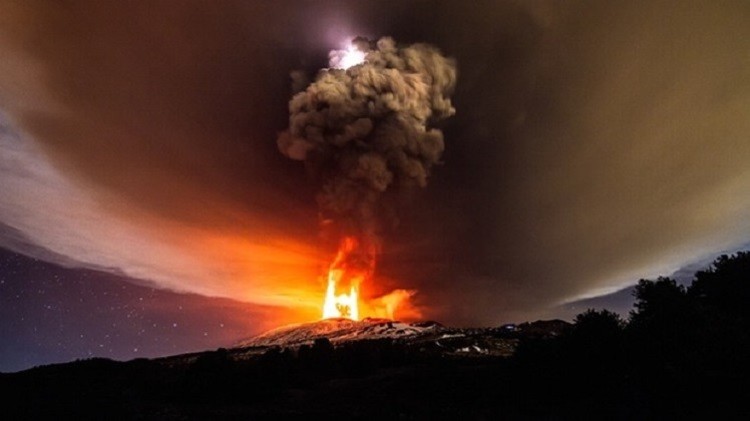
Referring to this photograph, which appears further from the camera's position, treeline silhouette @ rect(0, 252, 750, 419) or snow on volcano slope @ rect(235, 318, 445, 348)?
snow on volcano slope @ rect(235, 318, 445, 348)

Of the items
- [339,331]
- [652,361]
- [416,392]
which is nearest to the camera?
[652,361]

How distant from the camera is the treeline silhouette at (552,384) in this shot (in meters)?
21.1

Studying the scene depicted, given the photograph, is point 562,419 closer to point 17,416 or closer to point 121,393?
point 17,416

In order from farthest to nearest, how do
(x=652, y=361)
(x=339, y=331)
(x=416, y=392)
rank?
(x=339, y=331), (x=416, y=392), (x=652, y=361)

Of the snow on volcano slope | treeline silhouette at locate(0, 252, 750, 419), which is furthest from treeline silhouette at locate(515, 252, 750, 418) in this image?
the snow on volcano slope

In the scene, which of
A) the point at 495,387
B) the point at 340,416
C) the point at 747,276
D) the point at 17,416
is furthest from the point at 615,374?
the point at 17,416

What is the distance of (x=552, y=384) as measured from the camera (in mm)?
24484

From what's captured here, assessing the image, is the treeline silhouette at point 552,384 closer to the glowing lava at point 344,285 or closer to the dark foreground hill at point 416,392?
the dark foreground hill at point 416,392

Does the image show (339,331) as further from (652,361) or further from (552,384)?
(652,361)

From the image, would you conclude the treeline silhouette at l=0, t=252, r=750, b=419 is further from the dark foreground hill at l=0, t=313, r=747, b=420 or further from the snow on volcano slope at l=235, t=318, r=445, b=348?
the snow on volcano slope at l=235, t=318, r=445, b=348

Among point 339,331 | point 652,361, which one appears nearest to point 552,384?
point 652,361

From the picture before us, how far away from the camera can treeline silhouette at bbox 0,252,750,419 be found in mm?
21125

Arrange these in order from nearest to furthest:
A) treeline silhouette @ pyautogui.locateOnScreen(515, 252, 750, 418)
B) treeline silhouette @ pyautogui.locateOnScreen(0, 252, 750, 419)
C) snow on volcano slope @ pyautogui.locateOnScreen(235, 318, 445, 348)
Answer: treeline silhouette @ pyautogui.locateOnScreen(515, 252, 750, 418), treeline silhouette @ pyautogui.locateOnScreen(0, 252, 750, 419), snow on volcano slope @ pyautogui.locateOnScreen(235, 318, 445, 348)

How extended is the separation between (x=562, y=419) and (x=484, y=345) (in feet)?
207
